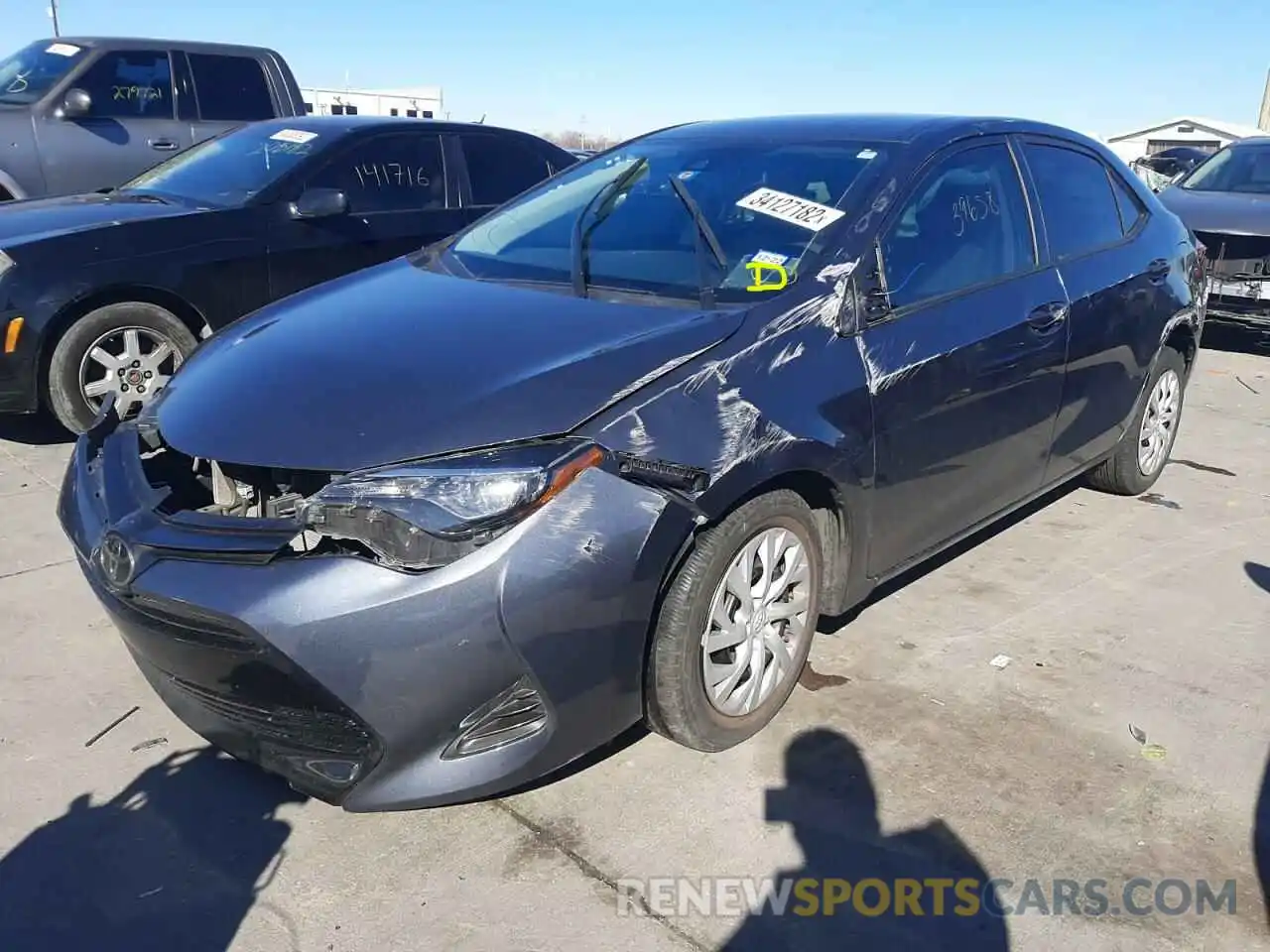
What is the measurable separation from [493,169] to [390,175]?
723 millimetres

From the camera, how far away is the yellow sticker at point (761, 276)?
3014mm

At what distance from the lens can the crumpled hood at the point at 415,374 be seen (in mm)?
2461

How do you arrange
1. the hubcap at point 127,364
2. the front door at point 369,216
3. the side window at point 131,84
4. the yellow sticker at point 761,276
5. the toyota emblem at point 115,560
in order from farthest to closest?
the side window at point 131,84, the front door at point 369,216, the hubcap at point 127,364, the yellow sticker at point 761,276, the toyota emblem at point 115,560

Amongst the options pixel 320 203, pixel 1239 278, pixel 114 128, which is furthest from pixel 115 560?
pixel 1239 278

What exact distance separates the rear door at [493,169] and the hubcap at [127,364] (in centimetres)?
198

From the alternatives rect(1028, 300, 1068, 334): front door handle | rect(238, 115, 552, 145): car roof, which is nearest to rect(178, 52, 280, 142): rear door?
rect(238, 115, 552, 145): car roof

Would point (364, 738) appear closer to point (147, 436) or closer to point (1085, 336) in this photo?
point (147, 436)

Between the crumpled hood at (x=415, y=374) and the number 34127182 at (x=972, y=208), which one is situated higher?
the number 34127182 at (x=972, y=208)

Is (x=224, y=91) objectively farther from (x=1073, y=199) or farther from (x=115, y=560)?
(x=115, y=560)

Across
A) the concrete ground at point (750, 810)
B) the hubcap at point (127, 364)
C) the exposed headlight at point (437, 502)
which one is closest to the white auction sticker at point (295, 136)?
the hubcap at point (127, 364)

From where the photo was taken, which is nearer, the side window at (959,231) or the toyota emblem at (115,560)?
the toyota emblem at (115,560)

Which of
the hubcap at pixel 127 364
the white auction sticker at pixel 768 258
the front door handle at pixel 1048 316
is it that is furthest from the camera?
the hubcap at pixel 127 364

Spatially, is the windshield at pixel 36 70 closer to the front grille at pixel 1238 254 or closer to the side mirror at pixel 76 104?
the side mirror at pixel 76 104

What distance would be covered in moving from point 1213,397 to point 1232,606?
387cm
